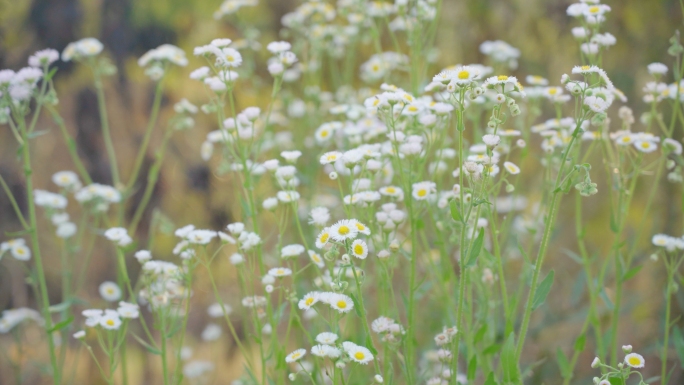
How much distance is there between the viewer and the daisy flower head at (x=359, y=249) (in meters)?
1.48

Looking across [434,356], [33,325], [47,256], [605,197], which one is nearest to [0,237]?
[47,256]

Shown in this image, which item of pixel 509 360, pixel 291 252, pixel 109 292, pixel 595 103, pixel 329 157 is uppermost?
pixel 595 103

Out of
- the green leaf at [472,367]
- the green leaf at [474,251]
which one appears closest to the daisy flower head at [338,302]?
the green leaf at [474,251]

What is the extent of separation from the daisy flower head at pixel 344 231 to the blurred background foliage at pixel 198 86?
1.90 metres

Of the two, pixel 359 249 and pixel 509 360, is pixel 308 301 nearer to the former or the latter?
pixel 359 249

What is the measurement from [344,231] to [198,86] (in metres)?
2.53

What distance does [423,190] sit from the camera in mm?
1733

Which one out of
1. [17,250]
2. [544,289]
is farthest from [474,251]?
[17,250]

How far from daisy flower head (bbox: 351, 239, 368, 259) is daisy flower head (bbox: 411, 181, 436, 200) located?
0.30 m

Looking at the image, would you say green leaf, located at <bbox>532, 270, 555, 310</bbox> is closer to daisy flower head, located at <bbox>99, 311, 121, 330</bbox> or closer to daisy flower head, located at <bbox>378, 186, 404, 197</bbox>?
daisy flower head, located at <bbox>378, 186, 404, 197</bbox>

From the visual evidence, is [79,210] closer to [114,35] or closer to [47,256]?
[47,256]

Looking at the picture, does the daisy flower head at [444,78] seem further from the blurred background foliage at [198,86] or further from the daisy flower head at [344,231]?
the blurred background foliage at [198,86]

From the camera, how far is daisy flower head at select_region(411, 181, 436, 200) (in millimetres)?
1713

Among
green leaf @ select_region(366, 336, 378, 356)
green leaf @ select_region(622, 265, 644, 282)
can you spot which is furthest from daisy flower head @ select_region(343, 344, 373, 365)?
green leaf @ select_region(622, 265, 644, 282)
